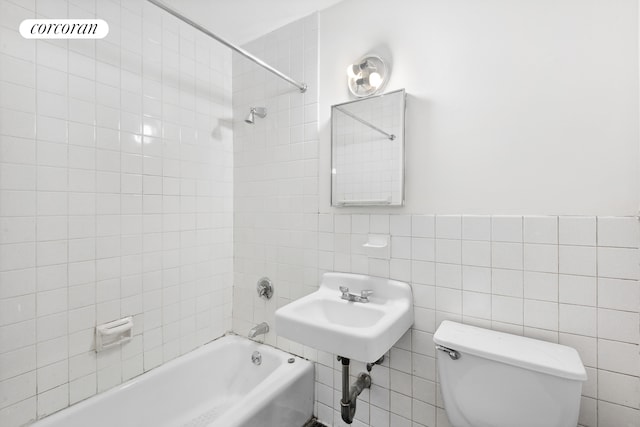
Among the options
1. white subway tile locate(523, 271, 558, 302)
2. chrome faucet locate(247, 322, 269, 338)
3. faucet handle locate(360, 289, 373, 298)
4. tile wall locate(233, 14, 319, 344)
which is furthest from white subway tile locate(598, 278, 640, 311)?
chrome faucet locate(247, 322, 269, 338)

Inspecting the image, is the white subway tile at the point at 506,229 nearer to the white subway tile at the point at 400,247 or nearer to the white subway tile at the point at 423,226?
the white subway tile at the point at 423,226

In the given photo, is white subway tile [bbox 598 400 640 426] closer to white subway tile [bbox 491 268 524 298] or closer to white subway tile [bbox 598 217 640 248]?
white subway tile [bbox 491 268 524 298]

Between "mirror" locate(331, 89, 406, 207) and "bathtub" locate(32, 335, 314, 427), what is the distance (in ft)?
3.15

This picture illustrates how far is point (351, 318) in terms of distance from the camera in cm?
138

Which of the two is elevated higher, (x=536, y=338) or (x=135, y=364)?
(x=536, y=338)

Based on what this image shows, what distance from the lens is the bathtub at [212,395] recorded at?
1246 millimetres

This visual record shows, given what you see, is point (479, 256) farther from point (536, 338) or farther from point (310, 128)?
point (310, 128)

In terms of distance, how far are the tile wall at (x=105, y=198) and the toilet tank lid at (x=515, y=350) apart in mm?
1447

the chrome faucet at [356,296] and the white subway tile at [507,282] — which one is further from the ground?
the white subway tile at [507,282]

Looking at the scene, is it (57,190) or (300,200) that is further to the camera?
(300,200)

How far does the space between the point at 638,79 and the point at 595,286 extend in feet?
2.27

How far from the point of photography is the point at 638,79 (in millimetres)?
926

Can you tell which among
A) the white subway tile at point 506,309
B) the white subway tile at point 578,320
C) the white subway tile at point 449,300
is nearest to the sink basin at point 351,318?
the white subway tile at point 449,300

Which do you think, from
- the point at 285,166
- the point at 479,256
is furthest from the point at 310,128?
the point at 479,256
